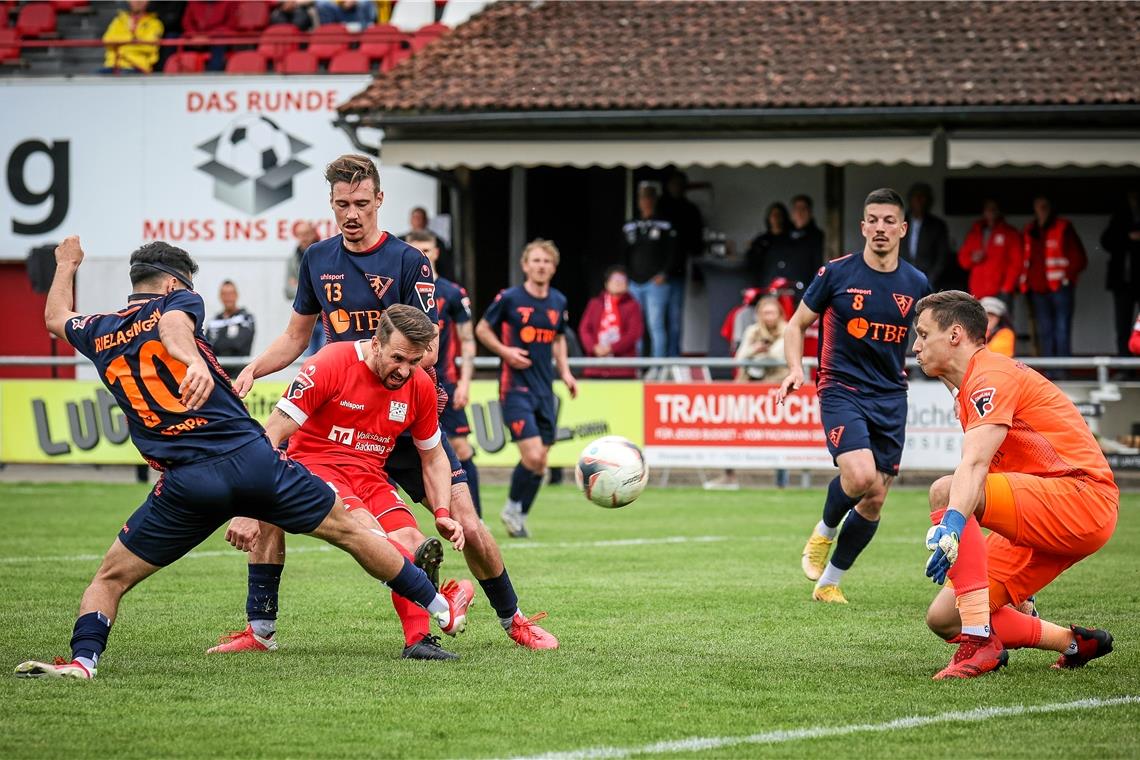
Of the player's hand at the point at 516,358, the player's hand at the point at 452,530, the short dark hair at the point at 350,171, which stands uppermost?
the short dark hair at the point at 350,171

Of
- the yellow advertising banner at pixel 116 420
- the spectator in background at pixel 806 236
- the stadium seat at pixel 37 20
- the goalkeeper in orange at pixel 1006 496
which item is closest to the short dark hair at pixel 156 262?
the goalkeeper in orange at pixel 1006 496

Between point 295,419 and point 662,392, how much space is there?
10.5 m

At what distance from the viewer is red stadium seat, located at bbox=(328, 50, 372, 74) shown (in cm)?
2264

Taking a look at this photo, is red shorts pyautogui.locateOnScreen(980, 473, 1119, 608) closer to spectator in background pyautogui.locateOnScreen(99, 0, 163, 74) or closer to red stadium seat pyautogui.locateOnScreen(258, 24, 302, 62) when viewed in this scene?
red stadium seat pyautogui.locateOnScreen(258, 24, 302, 62)

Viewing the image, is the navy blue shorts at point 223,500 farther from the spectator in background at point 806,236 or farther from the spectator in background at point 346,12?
the spectator in background at point 346,12

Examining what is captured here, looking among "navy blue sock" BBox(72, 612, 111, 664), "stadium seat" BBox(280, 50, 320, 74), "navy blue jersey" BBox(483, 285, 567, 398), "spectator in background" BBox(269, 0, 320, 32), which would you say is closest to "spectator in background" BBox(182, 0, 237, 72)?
"spectator in background" BBox(269, 0, 320, 32)

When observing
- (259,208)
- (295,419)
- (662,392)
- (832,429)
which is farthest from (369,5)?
(295,419)

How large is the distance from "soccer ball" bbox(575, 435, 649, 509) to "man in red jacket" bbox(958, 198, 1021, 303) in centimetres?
1127

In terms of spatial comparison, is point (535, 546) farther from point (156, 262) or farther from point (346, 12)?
point (346, 12)

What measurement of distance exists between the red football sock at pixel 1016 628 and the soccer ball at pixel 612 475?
245 cm

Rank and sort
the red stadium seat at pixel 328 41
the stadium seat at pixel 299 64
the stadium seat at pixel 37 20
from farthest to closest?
the stadium seat at pixel 37 20
the red stadium seat at pixel 328 41
the stadium seat at pixel 299 64

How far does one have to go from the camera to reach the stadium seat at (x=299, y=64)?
22594 mm

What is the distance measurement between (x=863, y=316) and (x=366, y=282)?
3106 millimetres

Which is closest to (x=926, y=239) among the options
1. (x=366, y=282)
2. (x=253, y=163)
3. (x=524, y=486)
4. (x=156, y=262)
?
(x=524, y=486)
